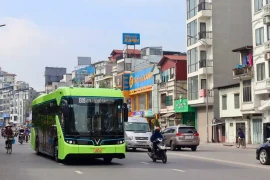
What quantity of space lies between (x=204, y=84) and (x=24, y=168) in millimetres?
38483

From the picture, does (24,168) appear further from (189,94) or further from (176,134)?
(189,94)

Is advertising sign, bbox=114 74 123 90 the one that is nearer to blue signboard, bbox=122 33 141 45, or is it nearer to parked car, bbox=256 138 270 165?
blue signboard, bbox=122 33 141 45

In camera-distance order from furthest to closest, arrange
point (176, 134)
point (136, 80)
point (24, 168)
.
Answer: point (136, 80)
point (176, 134)
point (24, 168)

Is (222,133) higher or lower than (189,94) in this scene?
lower

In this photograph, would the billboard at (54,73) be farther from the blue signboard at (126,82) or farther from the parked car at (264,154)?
the parked car at (264,154)

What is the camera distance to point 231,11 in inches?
2131

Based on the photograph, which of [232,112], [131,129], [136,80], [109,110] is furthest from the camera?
[136,80]

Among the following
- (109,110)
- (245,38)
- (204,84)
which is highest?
(245,38)

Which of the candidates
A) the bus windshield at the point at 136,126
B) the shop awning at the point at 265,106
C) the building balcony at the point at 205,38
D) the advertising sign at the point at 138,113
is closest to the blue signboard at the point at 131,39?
the advertising sign at the point at 138,113

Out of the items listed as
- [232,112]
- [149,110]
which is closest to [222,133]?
[232,112]

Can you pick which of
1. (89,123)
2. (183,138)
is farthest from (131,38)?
(89,123)

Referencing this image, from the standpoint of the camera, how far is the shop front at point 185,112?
183 ft

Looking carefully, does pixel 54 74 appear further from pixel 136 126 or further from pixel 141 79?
pixel 136 126

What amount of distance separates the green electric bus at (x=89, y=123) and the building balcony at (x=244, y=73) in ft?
91.6
